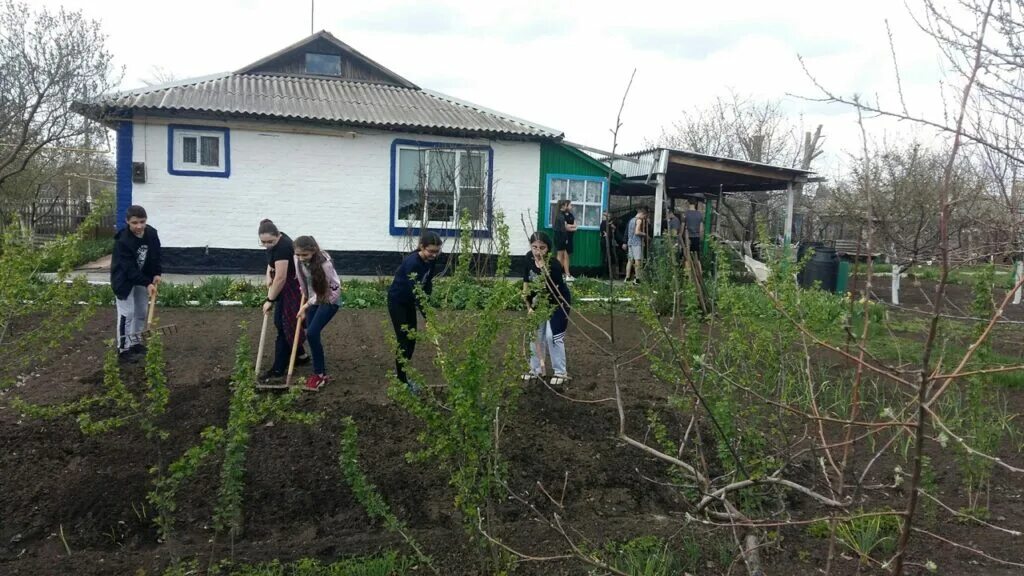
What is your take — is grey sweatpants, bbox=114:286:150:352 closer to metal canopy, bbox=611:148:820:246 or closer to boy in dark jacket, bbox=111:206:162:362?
boy in dark jacket, bbox=111:206:162:362

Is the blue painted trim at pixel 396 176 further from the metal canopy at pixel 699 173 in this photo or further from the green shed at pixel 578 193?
the metal canopy at pixel 699 173

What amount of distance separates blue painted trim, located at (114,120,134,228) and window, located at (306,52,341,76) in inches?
207

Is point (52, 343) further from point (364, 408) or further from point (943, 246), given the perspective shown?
point (943, 246)

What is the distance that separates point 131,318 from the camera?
265 inches

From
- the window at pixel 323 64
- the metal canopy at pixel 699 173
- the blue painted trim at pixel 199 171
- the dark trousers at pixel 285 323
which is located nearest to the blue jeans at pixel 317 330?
the dark trousers at pixel 285 323

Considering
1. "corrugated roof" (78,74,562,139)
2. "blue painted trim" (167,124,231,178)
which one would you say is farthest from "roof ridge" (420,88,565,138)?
"blue painted trim" (167,124,231,178)

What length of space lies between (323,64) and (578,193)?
6.64 metres

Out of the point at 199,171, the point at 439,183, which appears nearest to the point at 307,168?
the point at 199,171

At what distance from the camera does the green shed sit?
14.2m

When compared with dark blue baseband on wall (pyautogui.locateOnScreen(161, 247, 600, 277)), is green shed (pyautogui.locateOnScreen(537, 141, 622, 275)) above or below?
above

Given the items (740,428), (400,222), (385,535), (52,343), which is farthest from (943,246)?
(400,222)

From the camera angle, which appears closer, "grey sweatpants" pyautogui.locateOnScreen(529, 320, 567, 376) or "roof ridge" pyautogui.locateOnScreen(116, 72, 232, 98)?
"grey sweatpants" pyautogui.locateOnScreen(529, 320, 567, 376)

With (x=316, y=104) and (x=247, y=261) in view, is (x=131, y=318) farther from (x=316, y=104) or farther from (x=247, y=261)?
(x=316, y=104)

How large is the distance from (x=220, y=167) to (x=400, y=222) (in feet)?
10.3
